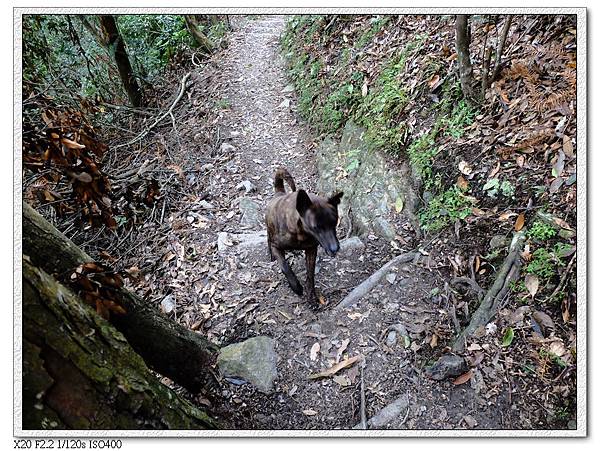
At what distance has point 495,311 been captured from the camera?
3.16 meters

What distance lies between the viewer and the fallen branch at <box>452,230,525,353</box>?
3.18m

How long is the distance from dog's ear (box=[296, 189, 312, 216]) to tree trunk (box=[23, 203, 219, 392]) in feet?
4.60

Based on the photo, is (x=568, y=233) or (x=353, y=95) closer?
(x=568, y=233)

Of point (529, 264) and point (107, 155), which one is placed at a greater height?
point (107, 155)

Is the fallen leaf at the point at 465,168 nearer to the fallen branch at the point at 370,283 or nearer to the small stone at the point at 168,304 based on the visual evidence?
the fallen branch at the point at 370,283

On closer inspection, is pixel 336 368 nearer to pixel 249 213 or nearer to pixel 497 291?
pixel 497 291

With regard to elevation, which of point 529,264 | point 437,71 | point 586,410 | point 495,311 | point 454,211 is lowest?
point 586,410

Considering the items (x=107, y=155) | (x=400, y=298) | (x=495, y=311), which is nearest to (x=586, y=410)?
(x=495, y=311)

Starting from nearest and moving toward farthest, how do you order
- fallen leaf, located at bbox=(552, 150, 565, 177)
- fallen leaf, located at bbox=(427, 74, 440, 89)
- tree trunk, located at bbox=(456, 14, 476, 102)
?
fallen leaf, located at bbox=(552, 150, 565, 177), tree trunk, located at bbox=(456, 14, 476, 102), fallen leaf, located at bbox=(427, 74, 440, 89)

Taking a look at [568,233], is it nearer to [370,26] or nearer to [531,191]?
[531,191]

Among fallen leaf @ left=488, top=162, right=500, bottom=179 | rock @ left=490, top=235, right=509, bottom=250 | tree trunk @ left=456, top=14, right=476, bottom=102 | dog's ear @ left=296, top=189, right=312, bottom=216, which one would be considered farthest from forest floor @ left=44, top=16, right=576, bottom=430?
tree trunk @ left=456, top=14, right=476, bottom=102

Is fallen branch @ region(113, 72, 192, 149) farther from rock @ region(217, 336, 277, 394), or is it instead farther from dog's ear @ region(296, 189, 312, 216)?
rock @ region(217, 336, 277, 394)

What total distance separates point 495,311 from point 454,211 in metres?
1.08

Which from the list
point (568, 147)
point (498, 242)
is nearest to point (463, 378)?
point (498, 242)
